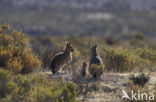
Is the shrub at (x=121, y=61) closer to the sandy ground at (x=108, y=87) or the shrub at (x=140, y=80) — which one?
the sandy ground at (x=108, y=87)

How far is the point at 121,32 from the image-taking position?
79.8 m

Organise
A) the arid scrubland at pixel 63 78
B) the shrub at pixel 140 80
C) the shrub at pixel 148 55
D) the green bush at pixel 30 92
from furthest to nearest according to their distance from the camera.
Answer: the shrub at pixel 148 55 → the shrub at pixel 140 80 → the arid scrubland at pixel 63 78 → the green bush at pixel 30 92

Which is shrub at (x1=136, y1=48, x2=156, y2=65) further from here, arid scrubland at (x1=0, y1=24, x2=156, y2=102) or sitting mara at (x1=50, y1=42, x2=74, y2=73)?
sitting mara at (x1=50, y1=42, x2=74, y2=73)

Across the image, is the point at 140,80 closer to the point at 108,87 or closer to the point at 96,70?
the point at 108,87

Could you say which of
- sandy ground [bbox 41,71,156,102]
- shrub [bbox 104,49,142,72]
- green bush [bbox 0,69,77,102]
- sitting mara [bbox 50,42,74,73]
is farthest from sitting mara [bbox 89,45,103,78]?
shrub [bbox 104,49,142,72]

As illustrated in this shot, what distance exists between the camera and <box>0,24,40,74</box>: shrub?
11.3m

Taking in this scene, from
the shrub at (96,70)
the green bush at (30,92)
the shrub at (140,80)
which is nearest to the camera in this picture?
the green bush at (30,92)

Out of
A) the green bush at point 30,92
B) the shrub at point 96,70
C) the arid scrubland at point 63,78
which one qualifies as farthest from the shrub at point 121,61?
the green bush at point 30,92

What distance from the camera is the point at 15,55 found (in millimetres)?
12195

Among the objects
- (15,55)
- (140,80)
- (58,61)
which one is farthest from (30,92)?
(140,80)

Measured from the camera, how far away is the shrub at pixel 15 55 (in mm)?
11289

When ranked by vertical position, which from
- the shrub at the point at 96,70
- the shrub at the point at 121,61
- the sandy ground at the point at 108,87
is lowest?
the sandy ground at the point at 108,87

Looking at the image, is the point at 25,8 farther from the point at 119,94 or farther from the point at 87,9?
the point at 119,94

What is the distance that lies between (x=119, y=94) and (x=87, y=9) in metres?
96.1
